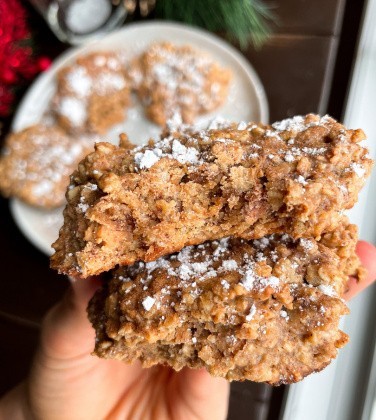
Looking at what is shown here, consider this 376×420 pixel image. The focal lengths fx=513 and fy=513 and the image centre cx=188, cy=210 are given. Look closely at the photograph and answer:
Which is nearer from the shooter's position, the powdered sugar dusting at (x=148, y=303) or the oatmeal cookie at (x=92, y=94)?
the powdered sugar dusting at (x=148, y=303)

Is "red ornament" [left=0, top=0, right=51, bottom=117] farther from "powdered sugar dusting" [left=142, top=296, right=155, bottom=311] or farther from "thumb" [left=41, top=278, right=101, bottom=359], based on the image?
"powdered sugar dusting" [left=142, top=296, right=155, bottom=311]

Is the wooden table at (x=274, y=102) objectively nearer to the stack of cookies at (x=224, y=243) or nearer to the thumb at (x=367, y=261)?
the thumb at (x=367, y=261)

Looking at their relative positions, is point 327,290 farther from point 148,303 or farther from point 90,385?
point 90,385

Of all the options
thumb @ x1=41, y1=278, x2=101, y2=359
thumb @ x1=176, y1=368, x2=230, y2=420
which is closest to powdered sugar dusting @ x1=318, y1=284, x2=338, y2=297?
thumb @ x1=176, y1=368, x2=230, y2=420

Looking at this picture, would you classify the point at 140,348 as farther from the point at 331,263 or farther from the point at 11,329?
the point at 11,329

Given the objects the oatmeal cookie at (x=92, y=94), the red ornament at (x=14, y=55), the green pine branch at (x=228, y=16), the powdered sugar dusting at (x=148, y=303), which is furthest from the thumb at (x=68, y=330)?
the green pine branch at (x=228, y=16)

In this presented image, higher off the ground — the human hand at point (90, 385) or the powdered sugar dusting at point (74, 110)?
the powdered sugar dusting at point (74, 110)

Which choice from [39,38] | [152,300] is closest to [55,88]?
[39,38]
